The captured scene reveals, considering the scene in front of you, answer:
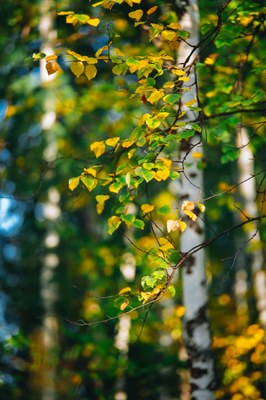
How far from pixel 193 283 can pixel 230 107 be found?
1.63 m

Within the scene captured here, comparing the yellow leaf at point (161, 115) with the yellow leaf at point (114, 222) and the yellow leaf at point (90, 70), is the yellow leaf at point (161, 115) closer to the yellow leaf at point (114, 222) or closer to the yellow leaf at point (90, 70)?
the yellow leaf at point (90, 70)

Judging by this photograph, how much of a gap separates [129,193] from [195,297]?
128cm

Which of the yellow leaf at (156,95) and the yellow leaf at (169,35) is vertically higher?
the yellow leaf at (169,35)

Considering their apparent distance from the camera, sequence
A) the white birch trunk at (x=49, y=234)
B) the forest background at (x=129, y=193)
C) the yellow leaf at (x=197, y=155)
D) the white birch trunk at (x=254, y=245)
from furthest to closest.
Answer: the white birch trunk at (x=49, y=234)
the white birch trunk at (x=254, y=245)
the yellow leaf at (x=197, y=155)
the forest background at (x=129, y=193)

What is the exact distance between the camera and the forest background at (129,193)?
3.47 m

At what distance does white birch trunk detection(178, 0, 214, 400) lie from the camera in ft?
11.5

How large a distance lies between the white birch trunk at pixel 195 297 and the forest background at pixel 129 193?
0.01m

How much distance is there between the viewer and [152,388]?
264 inches

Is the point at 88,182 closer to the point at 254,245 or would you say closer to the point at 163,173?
the point at 163,173

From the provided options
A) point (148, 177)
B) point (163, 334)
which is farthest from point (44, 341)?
point (148, 177)

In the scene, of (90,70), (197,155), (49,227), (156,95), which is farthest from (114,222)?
(49,227)

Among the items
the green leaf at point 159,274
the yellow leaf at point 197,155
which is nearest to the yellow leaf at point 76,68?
the green leaf at point 159,274

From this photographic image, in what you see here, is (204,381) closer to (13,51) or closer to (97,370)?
(97,370)

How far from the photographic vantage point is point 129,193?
9.76 feet
